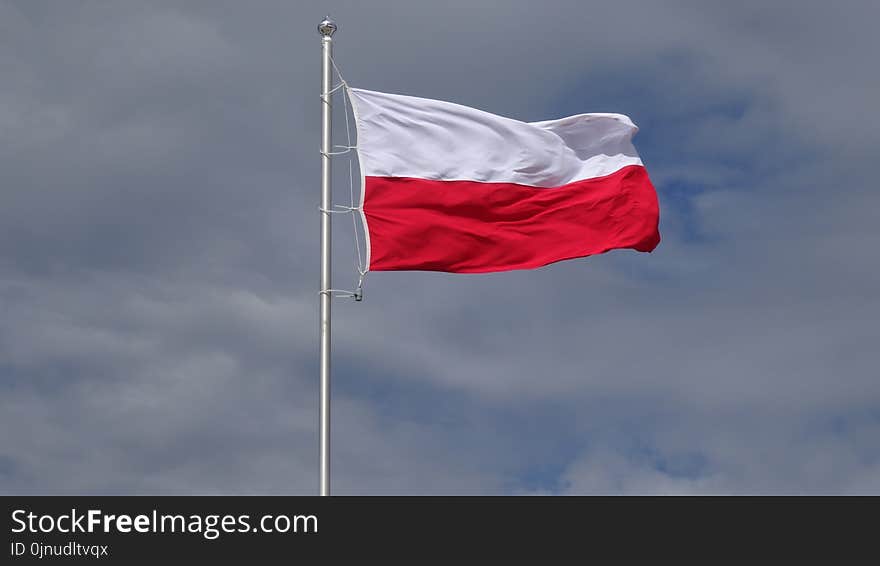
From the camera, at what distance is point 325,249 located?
1051 inches

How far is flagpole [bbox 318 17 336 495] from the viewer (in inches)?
996

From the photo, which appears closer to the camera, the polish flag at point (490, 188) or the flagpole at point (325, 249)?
the flagpole at point (325, 249)

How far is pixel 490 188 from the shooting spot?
98.4ft

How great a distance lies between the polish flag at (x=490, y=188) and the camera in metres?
28.3

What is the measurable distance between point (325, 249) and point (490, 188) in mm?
4872

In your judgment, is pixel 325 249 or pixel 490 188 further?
pixel 490 188

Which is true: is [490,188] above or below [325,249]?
above

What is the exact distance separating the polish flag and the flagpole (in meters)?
0.77

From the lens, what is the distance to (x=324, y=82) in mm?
28016

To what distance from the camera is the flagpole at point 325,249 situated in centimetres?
2530

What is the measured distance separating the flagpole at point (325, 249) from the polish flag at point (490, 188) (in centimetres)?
77

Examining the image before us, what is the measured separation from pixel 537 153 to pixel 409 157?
3426mm
